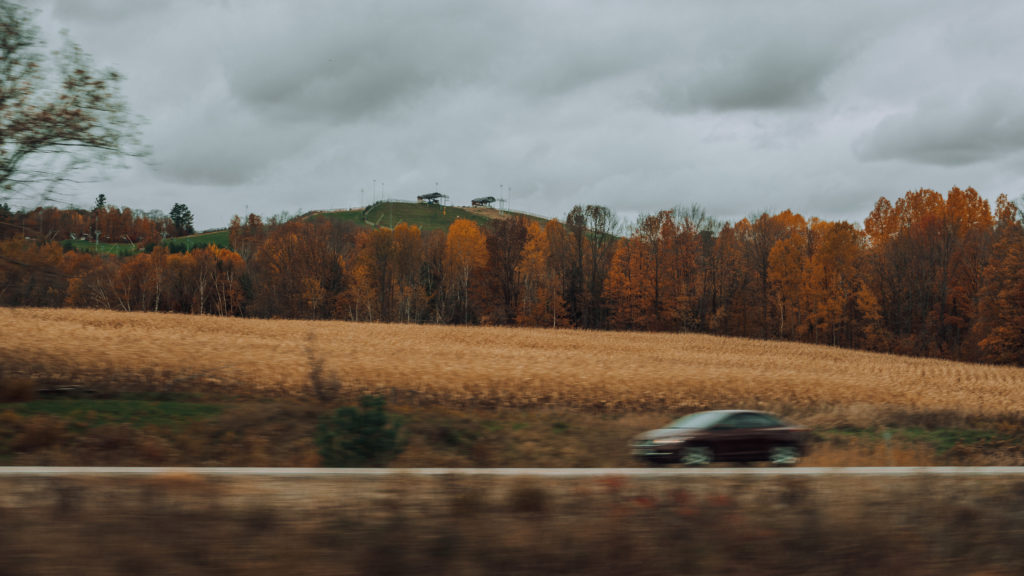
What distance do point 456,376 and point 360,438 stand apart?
9.76m

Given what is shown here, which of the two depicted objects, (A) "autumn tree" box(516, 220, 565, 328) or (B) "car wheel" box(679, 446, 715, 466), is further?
(A) "autumn tree" box(516, 220, 565, 328)

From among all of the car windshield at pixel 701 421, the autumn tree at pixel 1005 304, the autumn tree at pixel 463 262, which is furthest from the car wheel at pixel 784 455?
the autumn tree at pixel 463 262

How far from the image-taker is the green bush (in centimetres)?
1229

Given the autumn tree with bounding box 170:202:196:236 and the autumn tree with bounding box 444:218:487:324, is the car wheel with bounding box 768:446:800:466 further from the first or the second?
the autumn tree with bounding box 170:202:196:236

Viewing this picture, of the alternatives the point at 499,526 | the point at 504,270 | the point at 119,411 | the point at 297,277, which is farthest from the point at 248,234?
the point at 499,526

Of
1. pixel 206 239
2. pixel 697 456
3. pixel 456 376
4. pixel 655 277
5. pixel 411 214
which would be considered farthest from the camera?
pixel 411 214

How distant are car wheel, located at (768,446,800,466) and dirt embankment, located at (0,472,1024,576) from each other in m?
8.10

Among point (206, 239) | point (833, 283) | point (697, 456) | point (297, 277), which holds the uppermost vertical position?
point (206, 239)

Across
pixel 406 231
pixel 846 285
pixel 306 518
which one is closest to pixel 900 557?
pixel 306 518

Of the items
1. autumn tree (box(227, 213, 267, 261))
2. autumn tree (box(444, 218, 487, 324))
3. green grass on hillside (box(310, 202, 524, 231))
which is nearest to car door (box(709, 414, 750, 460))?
autumn tree (box(444, 218, 487, 324))

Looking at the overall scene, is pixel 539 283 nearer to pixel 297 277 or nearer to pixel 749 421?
pixel 297 277

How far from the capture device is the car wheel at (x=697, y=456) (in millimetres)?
12758

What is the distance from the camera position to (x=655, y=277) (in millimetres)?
72500

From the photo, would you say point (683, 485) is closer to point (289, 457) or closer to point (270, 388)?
point (289, 457)
